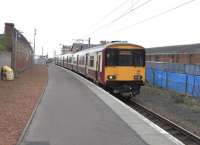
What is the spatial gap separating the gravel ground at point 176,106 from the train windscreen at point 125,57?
2.18 m

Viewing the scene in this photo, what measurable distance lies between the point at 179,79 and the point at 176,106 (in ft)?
25.6

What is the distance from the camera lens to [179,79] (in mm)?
31109

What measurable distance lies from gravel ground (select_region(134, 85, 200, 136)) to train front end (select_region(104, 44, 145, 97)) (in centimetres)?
124

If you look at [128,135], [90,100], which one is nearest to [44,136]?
[128,135]

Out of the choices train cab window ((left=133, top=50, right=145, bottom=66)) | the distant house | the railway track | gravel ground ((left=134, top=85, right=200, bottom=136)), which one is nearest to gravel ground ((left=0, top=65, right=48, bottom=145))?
the railway track

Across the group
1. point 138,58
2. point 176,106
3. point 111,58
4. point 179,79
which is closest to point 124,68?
point 111,58

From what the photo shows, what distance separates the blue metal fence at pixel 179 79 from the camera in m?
28.0

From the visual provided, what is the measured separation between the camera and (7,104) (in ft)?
55.8

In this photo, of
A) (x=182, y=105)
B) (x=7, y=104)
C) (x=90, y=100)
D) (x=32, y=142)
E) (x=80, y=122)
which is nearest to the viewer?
(x=32, y=142)

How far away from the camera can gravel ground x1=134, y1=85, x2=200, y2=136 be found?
58.9 ft

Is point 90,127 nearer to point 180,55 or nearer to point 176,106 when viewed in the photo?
point 176,106

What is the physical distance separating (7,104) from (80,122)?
503cm

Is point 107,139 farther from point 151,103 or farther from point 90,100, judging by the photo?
point 151,103

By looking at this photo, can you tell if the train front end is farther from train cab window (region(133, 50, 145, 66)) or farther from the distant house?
the distant house
